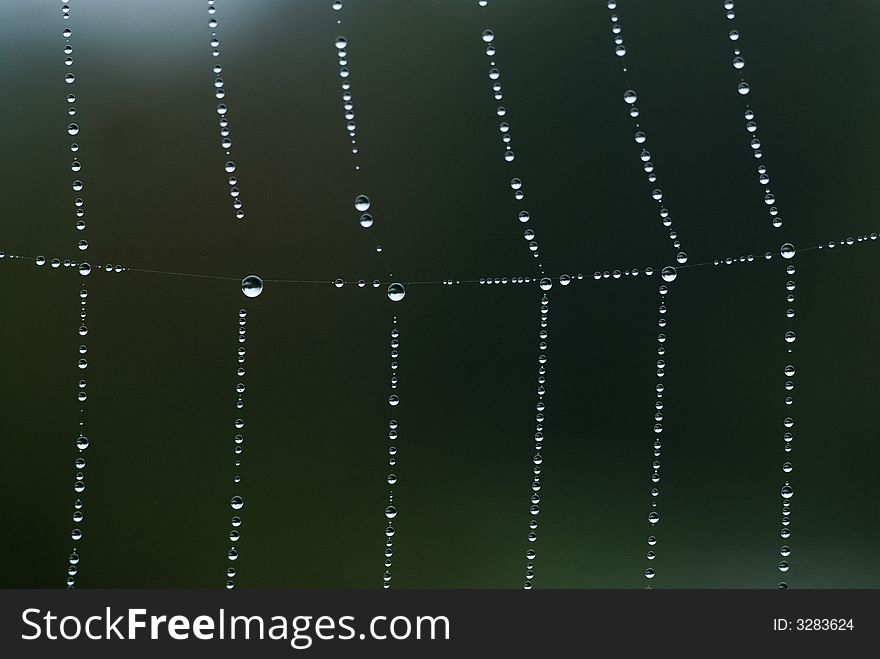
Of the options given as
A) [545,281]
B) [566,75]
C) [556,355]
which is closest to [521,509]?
[556,355]

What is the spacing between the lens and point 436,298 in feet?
13.1

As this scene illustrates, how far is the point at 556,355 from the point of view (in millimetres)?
4012

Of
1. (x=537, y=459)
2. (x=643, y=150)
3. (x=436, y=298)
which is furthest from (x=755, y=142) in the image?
(x=436, y=298)

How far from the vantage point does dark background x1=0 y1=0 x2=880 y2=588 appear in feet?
11.4

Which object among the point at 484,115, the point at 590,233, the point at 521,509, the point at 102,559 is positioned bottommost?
the point at 102,559

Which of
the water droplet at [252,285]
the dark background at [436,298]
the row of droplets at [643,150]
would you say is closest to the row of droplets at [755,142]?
the dark background at [436,298]

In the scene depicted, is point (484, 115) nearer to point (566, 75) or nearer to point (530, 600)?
point (566, 75)

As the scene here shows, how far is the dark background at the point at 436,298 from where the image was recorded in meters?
3.48

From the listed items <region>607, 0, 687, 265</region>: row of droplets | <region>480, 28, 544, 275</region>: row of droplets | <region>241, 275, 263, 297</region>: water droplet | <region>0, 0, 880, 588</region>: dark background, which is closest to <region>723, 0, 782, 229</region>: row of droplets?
<region>0, 0, 880, 588</region>: dark background

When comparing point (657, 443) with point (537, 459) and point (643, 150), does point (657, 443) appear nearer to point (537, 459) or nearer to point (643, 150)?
point (537, 459)

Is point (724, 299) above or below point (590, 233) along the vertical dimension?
below

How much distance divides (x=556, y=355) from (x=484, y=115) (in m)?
1.16

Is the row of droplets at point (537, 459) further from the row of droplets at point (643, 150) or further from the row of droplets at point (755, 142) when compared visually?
the row of droplets at point (755, 142)

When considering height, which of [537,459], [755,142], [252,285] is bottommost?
[537,459]
